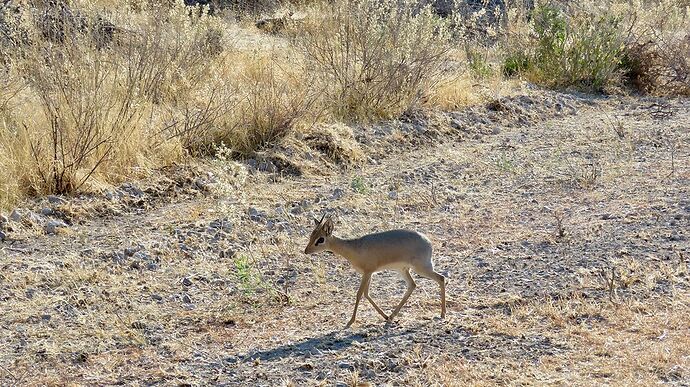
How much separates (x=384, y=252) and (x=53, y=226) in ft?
9.94

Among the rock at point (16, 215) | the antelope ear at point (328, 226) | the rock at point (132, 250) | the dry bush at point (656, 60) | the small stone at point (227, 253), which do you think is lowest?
the dry bush at point (656, 60)

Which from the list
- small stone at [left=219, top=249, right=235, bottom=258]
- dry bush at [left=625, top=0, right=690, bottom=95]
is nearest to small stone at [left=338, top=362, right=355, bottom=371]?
small stone at [left=219, top=249, right=235, bottom=258]

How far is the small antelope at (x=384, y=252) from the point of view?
4.99m

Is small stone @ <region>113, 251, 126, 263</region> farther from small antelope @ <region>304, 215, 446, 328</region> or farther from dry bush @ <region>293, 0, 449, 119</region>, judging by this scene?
dry bush @ <region>293, 0, 449, 119</region>

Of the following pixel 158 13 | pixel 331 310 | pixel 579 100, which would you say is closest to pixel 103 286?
pixel 331 310

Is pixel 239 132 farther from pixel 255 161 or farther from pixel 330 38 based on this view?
pixel 330 38

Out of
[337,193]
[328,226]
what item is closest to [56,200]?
[337,193]

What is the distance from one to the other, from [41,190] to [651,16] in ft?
36.1

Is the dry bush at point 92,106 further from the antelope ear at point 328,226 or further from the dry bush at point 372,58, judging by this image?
the antelope ear at point 328,226

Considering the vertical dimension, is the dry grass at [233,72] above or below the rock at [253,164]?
above

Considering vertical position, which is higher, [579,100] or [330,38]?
[330,38]

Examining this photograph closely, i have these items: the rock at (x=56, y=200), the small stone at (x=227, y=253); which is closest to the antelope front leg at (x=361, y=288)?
the small stone at (x=227, y=253)

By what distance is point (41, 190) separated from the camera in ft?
24.8

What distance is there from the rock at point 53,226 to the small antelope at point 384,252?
2.56 metres
